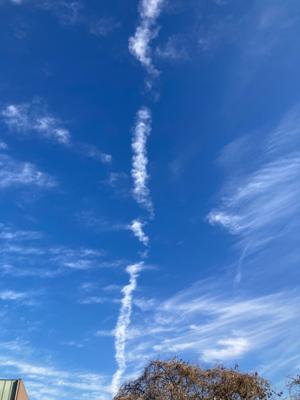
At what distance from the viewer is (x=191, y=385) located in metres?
36.1

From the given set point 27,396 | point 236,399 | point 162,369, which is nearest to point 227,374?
point 236,399

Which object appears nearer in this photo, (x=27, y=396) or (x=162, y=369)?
(x=27, y=396)

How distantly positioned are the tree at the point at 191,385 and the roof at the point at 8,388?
9.26m

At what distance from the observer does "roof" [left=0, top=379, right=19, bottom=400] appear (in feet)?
95.7

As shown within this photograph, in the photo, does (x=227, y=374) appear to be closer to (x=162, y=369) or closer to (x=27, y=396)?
(x=162, y=369)

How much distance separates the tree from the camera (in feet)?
116

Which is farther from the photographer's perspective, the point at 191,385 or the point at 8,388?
the point at 191,385

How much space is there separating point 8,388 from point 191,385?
47.9ft

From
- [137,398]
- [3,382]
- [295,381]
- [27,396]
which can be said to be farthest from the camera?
[137,398]

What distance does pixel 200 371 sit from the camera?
37.0 m

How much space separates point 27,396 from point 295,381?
19.4m

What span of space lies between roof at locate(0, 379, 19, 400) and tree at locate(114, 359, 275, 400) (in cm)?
926

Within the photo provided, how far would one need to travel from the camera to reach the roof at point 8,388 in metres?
29.2

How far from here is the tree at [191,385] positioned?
35.3m
